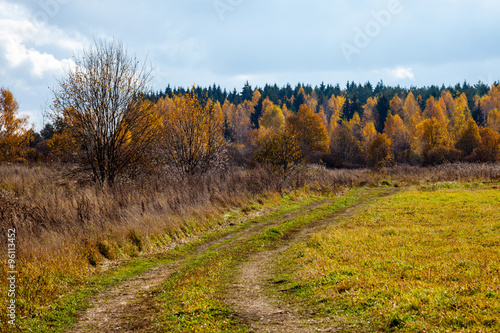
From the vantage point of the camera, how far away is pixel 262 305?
777 centimetres

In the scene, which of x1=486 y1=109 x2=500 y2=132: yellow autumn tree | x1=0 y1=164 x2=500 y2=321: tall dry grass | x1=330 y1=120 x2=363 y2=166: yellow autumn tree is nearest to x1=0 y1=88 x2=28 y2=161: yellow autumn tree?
x1=0 y1=164 x2=500 y2=321: tall dry grass

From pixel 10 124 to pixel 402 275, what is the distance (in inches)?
2438

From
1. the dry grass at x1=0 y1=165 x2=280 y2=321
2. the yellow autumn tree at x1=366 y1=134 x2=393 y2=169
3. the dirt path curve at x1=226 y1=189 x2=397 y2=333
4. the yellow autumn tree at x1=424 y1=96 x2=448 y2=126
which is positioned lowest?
the dirt path curve at x1=226 y1=189 x2=397 y2=333

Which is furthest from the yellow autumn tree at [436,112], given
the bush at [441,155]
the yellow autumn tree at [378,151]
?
the bush at [441,155]

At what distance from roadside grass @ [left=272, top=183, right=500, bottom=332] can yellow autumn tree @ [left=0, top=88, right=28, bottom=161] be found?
5217 cm

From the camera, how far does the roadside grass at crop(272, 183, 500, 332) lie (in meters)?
6.12

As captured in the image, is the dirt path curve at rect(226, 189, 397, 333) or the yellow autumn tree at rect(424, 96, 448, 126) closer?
the dirt path curve at rect(226, 189, 397, 333)

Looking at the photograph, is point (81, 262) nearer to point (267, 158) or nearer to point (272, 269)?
point (272, 269)

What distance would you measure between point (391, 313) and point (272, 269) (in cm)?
512

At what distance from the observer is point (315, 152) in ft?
240

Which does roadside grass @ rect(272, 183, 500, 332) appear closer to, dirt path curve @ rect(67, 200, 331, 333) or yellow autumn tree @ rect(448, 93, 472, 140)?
dirt path curve @ rect(67, 200, 331, 333)

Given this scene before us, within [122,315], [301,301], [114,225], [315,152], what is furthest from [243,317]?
[315,152]

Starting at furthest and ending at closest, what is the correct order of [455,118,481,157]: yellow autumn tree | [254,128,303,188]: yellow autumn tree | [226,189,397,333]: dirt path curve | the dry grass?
[455,118,481,157]: yellow autumn tree, [254,128,303,188]: yellow autumn tree, the dry grass, [226,189,397,333]: dirt path curve

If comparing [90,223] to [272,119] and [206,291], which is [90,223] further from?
[272,119]
